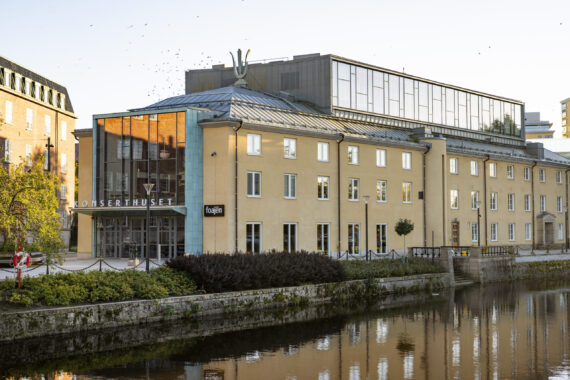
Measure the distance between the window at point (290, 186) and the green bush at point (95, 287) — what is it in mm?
15280

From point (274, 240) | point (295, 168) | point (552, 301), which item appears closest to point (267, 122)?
point (295, 168)

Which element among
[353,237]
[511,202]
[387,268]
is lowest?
[387,268]

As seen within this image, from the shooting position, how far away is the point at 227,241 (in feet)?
136

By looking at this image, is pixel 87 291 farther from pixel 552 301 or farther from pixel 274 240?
pixel 552 301

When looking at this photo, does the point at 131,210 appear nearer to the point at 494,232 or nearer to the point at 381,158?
the point at 381,158

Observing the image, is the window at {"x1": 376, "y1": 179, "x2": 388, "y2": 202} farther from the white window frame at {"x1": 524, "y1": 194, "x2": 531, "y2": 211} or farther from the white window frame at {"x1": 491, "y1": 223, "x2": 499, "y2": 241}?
the white window frame at {"x1": 524, "y1": 194, "x2": 531, "y2": 211}

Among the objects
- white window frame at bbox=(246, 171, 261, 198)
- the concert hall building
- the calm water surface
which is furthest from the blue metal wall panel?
the calm water surface

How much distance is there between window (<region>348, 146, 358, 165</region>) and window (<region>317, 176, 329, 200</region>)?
273cm

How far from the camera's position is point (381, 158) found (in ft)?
172

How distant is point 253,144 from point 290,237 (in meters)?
6.05

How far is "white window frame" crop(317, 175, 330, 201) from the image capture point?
47156 mm

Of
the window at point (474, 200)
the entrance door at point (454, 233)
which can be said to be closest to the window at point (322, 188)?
the entrance door at point (454, 233)

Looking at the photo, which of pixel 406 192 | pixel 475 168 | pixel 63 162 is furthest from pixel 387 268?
pixel 63 162

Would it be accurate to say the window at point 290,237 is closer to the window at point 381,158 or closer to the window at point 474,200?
the window at point 381,158
